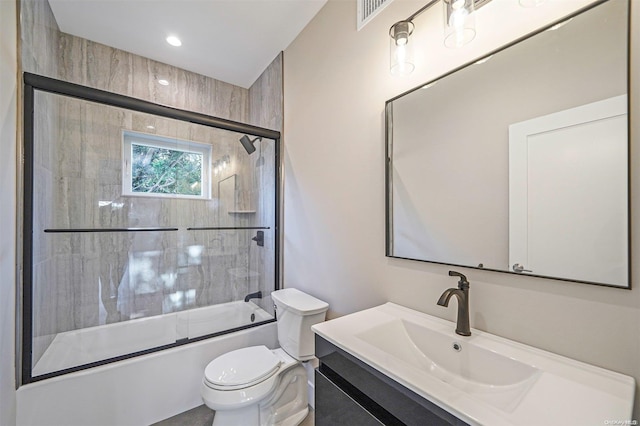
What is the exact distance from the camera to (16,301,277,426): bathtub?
1.43 meters

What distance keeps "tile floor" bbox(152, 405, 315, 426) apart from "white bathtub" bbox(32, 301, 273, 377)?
47 centimetres

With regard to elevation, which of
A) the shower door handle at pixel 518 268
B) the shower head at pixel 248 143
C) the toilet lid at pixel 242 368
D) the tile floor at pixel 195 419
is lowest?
the tile floor at pixel 195 419

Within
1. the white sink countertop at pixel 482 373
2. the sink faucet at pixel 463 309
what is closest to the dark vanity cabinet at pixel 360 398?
the white sink countertop at pixel 482 373

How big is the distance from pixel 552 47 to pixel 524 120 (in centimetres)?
23

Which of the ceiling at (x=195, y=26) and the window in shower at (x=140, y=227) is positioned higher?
the ceiling at (x=195, y=26)

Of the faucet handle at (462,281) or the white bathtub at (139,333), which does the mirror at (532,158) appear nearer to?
the faucet handle at (462,281)

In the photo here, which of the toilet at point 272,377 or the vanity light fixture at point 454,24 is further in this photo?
the toilet at point 272,377

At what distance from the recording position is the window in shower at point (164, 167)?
7.41 feet

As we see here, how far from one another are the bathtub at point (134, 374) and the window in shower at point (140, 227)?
0.02 metres

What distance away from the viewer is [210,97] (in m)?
2.80

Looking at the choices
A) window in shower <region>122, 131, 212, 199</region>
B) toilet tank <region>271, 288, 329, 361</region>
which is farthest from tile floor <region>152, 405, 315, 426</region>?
window in shower <region>122, 131, 212, 199</region>

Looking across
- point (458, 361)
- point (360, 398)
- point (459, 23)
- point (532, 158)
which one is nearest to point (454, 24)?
point (459, 23)

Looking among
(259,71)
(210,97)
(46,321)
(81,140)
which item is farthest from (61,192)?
(259,71)

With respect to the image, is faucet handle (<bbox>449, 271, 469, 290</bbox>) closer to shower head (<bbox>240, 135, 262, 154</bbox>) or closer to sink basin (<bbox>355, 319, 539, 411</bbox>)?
sink basin (<bbox>355, 319, 539, 411</bbox>)
